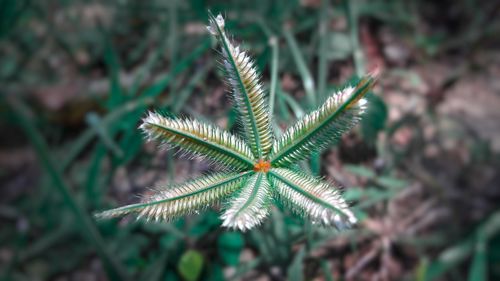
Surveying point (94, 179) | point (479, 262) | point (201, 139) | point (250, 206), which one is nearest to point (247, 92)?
point (201, 139)

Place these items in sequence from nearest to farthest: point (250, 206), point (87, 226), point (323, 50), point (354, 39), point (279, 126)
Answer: point (250, 206) → point (279, 126) → point (87, 226) → point (323, 50) → point (354, 39)

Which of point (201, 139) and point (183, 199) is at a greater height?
point (201, 139)

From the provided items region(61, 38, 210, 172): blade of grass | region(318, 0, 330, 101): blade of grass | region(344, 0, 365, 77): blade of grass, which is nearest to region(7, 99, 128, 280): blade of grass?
region(61, 38, 210, 172): blade of grass

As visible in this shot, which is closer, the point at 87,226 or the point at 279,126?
the point at 279,126

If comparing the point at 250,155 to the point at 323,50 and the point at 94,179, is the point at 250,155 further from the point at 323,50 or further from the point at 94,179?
the point at 94,179

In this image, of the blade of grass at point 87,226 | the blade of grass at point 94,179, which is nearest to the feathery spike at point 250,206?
the blade of grass at point 87,226

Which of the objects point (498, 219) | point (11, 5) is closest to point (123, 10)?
point (11, 5)

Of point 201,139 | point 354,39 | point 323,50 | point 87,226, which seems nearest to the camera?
point 201,139

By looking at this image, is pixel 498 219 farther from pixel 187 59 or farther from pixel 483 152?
pixel 187 59
